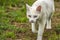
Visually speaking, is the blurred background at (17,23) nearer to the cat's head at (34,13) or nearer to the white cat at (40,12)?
the white cat at (40,12)

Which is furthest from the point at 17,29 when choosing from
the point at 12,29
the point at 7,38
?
the point at 7,38

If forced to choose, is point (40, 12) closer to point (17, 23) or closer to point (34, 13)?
point (34, 13)

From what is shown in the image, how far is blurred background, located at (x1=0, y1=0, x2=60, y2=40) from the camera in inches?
247

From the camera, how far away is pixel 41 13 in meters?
5.77

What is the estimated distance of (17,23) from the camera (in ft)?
23.4

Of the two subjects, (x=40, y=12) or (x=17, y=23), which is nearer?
(x=40, y=12)

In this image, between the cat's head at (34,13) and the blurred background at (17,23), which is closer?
the cat's head at (34,13)

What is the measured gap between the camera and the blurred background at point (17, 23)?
627cm

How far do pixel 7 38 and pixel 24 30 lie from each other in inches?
23.7

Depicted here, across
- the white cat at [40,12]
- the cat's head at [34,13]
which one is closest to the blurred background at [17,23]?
the white cat at [40,12]

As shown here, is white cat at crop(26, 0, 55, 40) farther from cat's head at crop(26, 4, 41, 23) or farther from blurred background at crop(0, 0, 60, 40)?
blurred background at crop(0, 0, 60, 40)

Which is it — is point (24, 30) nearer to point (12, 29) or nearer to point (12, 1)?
point (12, 29)

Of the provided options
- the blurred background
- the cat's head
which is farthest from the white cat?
the blurred background

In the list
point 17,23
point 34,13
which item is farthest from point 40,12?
point 17,23
